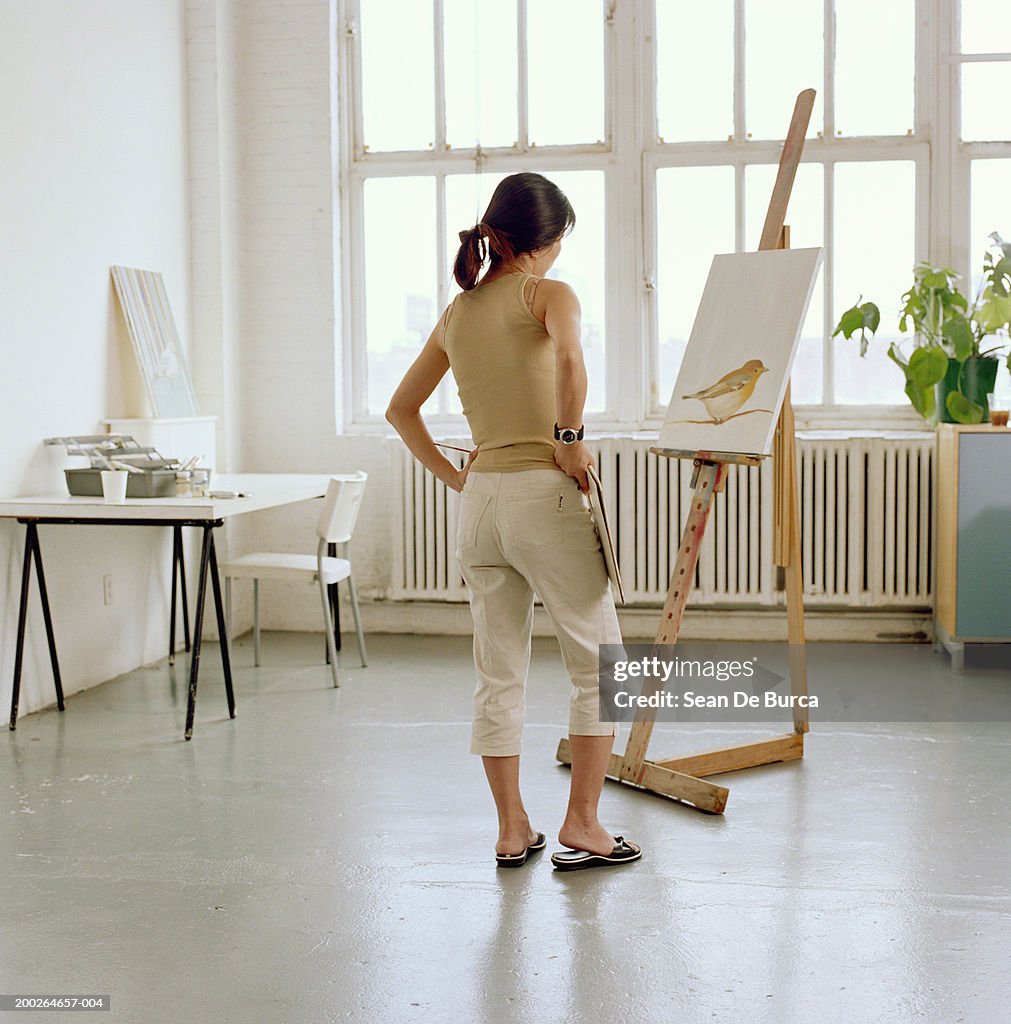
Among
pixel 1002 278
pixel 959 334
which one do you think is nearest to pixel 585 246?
pixel 959 334

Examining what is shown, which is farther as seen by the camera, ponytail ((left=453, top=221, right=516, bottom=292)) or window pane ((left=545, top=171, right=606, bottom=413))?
window pane ((left=545, top=171, right=606, bottom=413))

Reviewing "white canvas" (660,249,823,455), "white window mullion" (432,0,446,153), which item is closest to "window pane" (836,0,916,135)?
"white window mullion" (432,0,446,153)

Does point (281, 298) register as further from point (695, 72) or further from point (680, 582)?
point (680, 582)

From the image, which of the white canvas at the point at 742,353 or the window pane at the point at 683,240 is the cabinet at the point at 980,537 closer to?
the window pane at the point at 683,240

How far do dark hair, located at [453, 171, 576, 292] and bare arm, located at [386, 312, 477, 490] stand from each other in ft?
0.60

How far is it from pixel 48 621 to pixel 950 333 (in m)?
3.80

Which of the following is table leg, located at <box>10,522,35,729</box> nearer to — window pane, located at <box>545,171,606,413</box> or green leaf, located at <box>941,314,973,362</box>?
window pane, located at <box>545,171,606,413</box>

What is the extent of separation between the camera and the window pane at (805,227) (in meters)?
6.08

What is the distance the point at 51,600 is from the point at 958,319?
3867 millimetres

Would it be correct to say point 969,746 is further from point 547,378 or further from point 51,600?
point 51,600

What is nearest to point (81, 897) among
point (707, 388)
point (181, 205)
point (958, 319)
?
point (707, 388)

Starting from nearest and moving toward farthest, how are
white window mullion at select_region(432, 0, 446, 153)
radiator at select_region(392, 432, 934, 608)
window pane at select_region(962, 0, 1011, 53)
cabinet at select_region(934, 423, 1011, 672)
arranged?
cabinet at select_region(934, 423, 1011, 672) < radiator at select_region(392, 432, 934, 608) < window pane at select_region(962, 0, 1011, 53) < white window mullion at select_region(432, 0, 446, 153)

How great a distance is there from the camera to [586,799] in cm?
321

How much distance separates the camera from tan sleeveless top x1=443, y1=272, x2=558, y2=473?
9.90 ft
